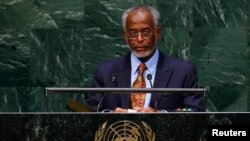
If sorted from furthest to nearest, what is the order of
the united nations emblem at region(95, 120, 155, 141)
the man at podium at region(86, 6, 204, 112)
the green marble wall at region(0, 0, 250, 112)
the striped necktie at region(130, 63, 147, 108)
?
the green marble wall at region(0, 0, 250, 112), the man at podium at region(86, 6, 204, 112), the striped necktie at region(130, 63, 147, 108), the united nations emblem at region(95, 120, 155, 141)

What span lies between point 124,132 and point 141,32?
5.41 feet

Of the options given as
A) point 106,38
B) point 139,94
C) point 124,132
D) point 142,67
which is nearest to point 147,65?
point 142,67

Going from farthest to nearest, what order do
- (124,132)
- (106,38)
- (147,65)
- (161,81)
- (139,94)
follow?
(106,38) → (147,65) → (161,81) → (139,94) → (124,132)

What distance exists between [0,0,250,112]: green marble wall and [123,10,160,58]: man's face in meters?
3.02

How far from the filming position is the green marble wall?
32.4 feet

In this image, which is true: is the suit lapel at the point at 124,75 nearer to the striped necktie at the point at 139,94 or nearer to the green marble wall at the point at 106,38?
the striped necktie at the point at 139,94

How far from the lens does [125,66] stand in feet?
22.6

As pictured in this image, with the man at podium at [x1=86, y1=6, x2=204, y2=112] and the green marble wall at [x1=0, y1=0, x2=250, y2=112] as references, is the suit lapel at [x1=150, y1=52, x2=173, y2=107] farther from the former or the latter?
the green marble wall at [x1=0, y1=0, x2=250, y2=112]

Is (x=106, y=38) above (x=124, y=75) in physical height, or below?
below

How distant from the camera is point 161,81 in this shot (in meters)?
6.73

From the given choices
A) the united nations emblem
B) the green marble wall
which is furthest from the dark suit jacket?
the green marble wall

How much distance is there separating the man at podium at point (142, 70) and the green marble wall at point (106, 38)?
115 inches

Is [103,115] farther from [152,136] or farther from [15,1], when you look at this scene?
[15,1]

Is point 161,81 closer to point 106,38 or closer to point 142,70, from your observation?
point 142,70
